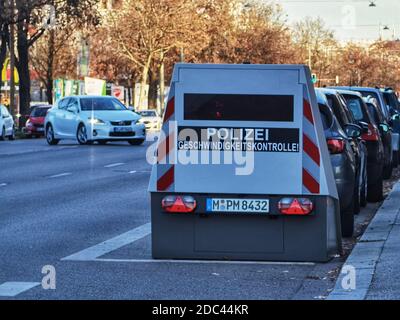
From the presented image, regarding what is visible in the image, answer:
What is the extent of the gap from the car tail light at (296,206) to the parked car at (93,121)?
26.8 meters

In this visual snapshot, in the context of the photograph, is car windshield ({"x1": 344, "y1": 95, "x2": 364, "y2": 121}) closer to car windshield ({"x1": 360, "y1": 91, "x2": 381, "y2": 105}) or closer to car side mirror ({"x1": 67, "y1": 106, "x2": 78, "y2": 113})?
car windshield ({"x1": 360, "y1": 91, "x2": 381, "y2": 105})

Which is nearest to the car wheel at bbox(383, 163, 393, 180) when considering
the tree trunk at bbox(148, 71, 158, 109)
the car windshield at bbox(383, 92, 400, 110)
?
→ the car windshield at bbox(383, 92, 400, 110)

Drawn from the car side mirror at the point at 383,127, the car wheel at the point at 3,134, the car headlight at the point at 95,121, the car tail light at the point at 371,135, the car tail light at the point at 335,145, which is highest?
the car tail light at the point at 335,145

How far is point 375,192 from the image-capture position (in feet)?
60.1

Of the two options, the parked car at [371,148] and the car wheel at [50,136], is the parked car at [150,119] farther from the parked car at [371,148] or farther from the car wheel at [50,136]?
the parked car at [371,148]

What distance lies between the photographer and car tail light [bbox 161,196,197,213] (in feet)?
36.6

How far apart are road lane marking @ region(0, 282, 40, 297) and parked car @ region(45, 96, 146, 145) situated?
28.0 meters

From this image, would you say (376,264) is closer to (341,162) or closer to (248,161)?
(248,161)

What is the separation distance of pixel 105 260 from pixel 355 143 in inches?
211

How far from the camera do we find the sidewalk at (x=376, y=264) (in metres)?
8.93

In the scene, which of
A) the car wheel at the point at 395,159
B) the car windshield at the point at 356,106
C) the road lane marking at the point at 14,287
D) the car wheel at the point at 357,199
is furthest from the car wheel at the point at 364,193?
the car wheel at the point at 395,159

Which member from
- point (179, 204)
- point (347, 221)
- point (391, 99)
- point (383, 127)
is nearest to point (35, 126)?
point (391, 99)
